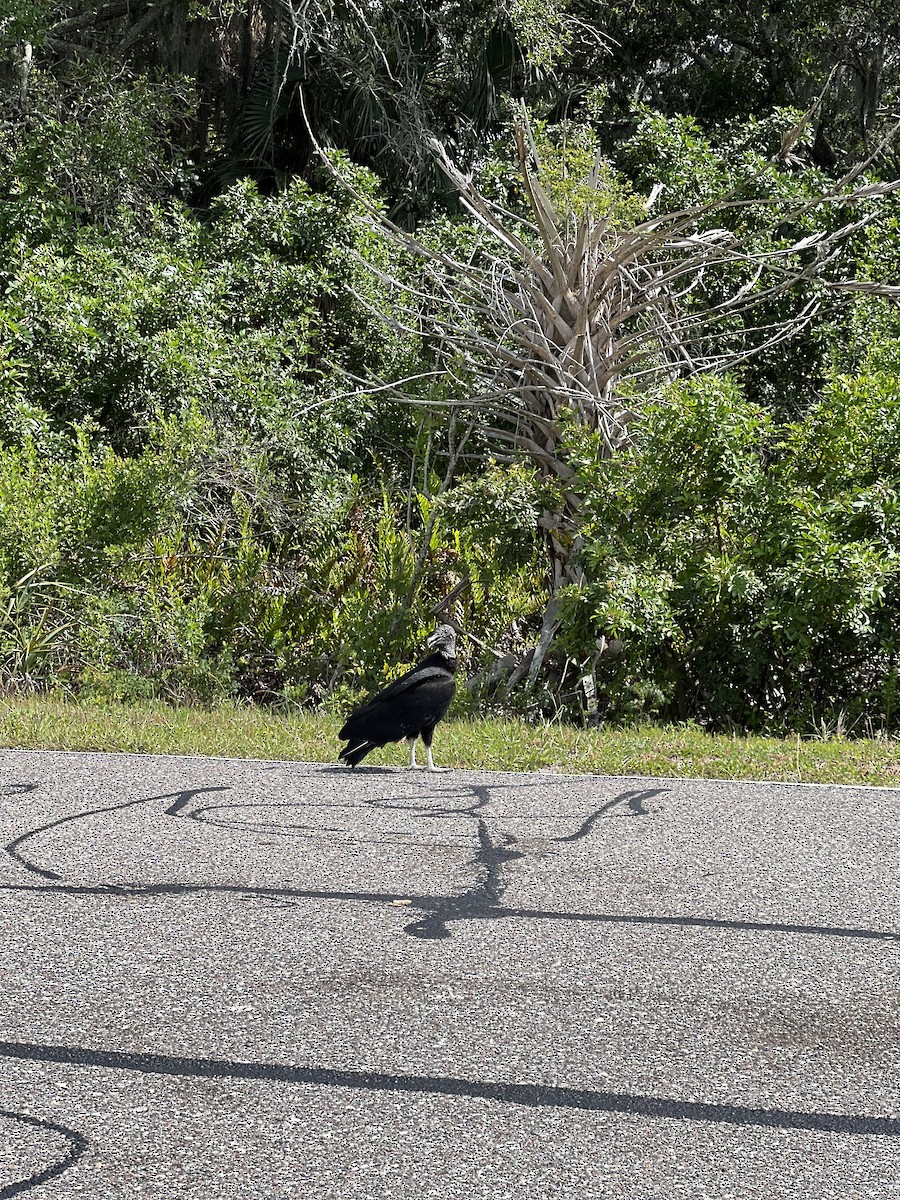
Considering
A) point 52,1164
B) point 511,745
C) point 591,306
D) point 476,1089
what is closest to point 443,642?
point 511,745

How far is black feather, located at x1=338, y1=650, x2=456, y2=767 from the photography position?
7.41 metres

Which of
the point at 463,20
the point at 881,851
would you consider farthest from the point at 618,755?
the point at 463,20

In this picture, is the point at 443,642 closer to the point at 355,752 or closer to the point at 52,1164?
the point at 355,752

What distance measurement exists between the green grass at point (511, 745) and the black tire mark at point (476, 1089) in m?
4.49

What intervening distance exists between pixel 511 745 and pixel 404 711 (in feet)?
4.58

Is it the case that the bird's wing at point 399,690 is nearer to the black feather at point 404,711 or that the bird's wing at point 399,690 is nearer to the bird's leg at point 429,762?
the black feather at point 404,711

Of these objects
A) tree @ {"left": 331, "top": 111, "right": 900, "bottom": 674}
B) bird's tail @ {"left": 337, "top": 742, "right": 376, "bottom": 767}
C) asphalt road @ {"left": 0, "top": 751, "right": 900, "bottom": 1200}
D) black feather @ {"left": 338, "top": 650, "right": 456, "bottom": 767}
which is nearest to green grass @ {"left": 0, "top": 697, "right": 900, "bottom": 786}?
bird's tail @ {"left": 337, "top": 742, "right": 376, "bottom": 767}

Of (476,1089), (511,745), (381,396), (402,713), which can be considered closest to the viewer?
(476,1089)

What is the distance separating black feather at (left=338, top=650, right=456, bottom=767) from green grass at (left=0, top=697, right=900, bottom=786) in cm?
71

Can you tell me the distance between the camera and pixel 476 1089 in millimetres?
3420

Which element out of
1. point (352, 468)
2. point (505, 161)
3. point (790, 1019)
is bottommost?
point (790, 1019)

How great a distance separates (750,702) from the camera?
1033cm

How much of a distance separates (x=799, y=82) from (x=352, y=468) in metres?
9.62

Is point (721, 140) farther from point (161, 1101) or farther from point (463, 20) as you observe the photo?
point (161, 1101)
